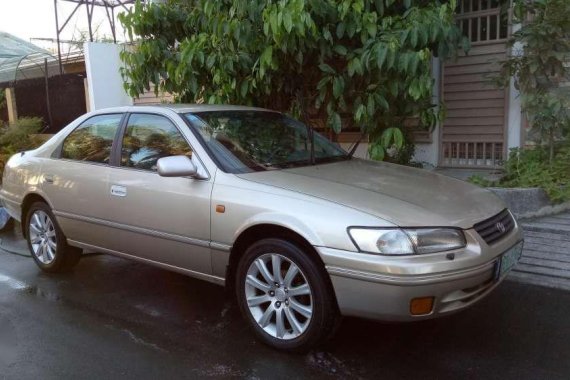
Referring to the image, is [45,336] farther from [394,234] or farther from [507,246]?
[507,246]

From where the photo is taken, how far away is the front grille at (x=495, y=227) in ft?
11.0

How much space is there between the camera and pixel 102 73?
39.0 feet

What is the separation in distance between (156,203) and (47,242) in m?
1.83

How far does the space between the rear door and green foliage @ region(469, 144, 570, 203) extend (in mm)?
3966

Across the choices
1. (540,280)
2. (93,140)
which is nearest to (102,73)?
(93,140)

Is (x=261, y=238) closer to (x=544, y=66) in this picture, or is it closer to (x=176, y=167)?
(x=176, y=167)

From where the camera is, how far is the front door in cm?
384

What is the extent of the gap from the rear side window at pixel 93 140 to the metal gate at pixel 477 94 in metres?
4.26

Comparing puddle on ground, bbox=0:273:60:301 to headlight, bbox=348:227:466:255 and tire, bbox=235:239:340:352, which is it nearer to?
tire, bbox=235:239:340:352

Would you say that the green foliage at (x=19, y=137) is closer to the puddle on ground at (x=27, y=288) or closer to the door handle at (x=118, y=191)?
the puddle on ground at (x=27, y=288)

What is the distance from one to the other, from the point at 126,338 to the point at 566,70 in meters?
5.21

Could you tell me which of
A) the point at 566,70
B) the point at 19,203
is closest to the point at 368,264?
the point at 19,203

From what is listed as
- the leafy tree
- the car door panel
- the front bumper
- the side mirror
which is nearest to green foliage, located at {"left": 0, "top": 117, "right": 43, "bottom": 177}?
the leafy tree

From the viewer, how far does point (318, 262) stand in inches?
129
